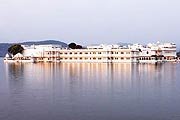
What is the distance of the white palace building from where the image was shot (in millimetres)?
60713

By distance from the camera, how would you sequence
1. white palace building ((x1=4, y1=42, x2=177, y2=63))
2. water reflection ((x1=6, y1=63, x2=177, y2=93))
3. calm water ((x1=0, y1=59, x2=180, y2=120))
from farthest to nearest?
white palace building ((x1=4, y1=42, x2=177, y2=63)), water reflection ((x1=6, y1=63, x2=177, y2=93)), calm water ((x1=0, y1=59, x2=180, y2=120))

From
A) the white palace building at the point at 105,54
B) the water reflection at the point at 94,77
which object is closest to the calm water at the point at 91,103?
the water reflection at the point at 94,77

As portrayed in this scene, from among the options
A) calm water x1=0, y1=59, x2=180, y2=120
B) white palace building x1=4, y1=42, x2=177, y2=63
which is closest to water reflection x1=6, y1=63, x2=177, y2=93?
calm water x1=0, y1=59, x2=180, y2=120

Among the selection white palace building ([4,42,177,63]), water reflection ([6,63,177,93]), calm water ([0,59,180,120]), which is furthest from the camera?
white palace building ([4,42,177,63])

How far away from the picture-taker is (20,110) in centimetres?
1352

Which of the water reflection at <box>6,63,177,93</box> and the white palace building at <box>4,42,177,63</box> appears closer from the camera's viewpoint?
the water reflection at <box>6,63,177,93</box>

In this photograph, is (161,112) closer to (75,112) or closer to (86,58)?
(75,112)

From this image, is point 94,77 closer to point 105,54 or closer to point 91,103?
point 91,103

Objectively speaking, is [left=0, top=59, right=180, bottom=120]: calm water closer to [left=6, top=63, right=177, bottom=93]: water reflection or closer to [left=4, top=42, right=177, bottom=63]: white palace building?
[left=6, top=63, right=177, bottom=93]: water reflection

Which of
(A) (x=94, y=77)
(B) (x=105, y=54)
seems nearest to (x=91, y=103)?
(A) (x=94, y=77)

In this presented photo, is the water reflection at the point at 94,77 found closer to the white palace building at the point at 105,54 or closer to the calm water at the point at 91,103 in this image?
the calm water at the point at 91,103

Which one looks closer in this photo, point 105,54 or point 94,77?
point 94,77

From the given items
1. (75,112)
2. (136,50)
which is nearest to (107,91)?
(75,112)

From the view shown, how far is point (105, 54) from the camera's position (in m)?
61.5
